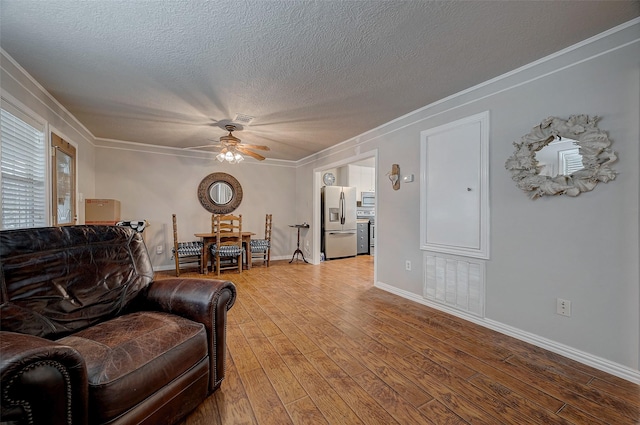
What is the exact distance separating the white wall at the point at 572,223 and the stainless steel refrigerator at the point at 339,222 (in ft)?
11.0

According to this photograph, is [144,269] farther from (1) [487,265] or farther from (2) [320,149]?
→ (2) [320,149]

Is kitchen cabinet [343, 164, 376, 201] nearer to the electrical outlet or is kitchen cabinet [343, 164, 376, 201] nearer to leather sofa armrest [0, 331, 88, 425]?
the electrical outlet

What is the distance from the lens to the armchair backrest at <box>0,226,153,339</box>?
1320 mm

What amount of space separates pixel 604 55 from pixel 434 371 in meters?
2.53

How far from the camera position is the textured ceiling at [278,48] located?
5.38ft

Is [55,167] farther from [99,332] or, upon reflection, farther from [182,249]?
[99,332]

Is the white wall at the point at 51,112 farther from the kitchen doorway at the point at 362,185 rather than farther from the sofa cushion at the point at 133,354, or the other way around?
the kitchen doorway at the point at 362,185

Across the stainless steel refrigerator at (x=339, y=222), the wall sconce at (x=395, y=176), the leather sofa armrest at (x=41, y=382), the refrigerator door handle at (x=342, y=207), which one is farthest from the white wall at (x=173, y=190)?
the leather sofa armrest at (x=41, y=382)

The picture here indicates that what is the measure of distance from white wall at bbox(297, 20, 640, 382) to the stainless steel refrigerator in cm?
334

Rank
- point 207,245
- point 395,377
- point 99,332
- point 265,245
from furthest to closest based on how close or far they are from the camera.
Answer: point 265,245 → point 207,245 → point 395,377 → point 99,332

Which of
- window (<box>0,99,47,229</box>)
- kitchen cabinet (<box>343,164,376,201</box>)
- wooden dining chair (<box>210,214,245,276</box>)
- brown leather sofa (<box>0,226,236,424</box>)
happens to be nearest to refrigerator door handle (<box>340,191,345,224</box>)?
kitchen cabinet (<box>343,164,376,201</box>)

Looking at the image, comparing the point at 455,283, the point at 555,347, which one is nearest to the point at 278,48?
the point at 455,283

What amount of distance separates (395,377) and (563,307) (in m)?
1.47

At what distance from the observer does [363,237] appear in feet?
22.3
